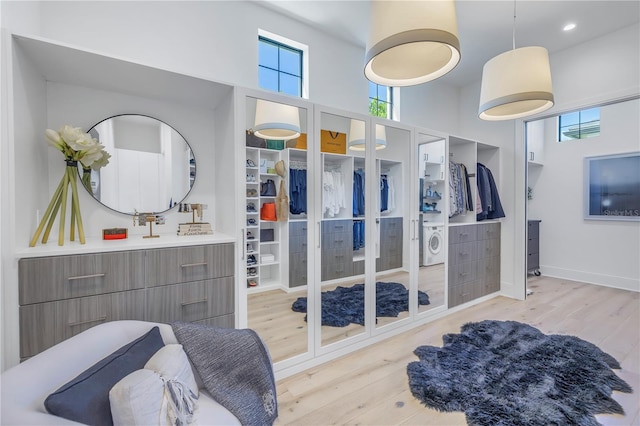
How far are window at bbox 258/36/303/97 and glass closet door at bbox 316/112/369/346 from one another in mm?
984

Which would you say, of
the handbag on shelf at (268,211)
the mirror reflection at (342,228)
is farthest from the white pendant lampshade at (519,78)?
the handbag on shelf at (268,211)

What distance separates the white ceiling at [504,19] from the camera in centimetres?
267

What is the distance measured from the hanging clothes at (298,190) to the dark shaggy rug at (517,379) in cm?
147

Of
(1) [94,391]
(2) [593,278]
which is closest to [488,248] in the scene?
(2) [593,278]

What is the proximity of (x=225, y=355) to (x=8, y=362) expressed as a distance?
98 centimetres

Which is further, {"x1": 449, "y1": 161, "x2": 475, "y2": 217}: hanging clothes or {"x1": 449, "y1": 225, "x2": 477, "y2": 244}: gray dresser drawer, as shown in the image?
{"x1": 449, "y1": 161, "x2": 475, "y2": 217}: hanging clothes

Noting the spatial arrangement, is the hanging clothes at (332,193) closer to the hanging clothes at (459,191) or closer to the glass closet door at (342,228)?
the glass closet door at (342,228)

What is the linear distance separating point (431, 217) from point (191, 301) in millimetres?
2508

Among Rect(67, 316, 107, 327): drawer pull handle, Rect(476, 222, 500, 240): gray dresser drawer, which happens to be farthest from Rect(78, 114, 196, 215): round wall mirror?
Rect(476, 222, 500, 240): gray dresser drawer

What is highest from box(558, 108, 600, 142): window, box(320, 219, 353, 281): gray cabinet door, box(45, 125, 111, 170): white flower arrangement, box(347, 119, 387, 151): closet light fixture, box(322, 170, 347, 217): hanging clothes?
box(558, 108, 600, 142): window

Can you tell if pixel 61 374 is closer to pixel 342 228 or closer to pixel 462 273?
pixel 342 228

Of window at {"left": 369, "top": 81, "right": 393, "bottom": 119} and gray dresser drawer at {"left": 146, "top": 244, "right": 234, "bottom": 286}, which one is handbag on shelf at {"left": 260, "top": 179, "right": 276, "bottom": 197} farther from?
window at {"left": 369, "top": 81, "right": 393, "bottom": 119}

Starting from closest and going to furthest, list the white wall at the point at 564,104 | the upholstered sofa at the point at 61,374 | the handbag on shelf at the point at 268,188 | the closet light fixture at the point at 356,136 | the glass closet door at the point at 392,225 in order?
the upholstered sofa at the point at 61,374 < the handbag on shelf at the point at 268,188 < the closet light fixture at the point at 356,136 < the glass closet door at the point at 392,225 < the white wall at the point at 564,104

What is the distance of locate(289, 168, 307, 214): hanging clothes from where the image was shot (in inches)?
84.5
